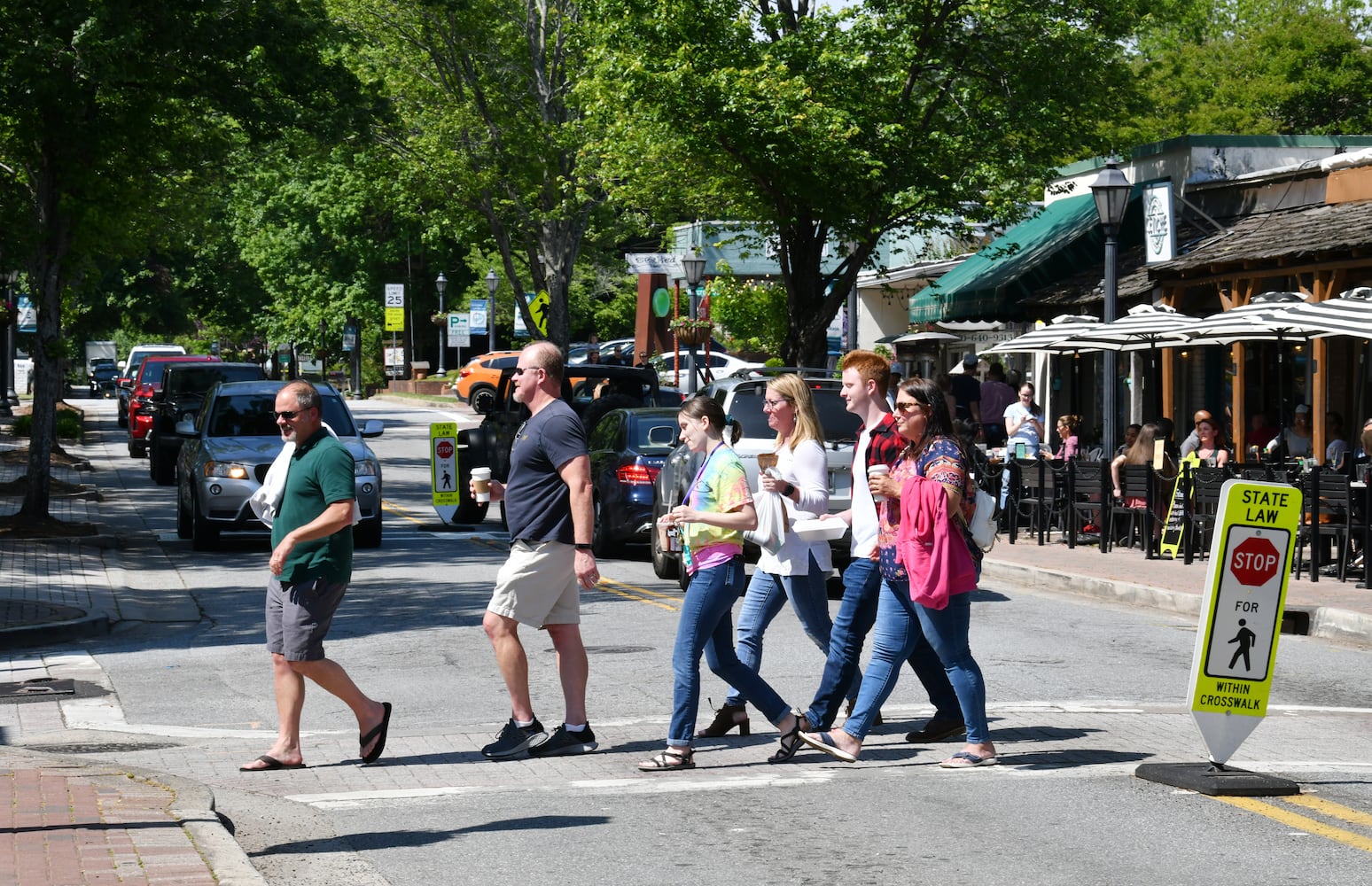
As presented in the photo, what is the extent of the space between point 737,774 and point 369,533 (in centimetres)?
1250

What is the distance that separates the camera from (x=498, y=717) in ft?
32.0

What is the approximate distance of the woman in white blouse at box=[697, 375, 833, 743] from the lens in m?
8.65

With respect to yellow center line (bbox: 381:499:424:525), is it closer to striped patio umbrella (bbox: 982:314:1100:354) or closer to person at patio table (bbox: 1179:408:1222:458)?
striped patio umbrella (bbox: 982:314:1100:354)

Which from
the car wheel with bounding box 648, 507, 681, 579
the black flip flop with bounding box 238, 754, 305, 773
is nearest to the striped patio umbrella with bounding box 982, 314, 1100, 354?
the car wheel with bounding box 648, 507, 681, 579

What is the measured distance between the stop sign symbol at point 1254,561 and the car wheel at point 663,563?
29.8 feet

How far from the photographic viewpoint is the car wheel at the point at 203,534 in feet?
63.3

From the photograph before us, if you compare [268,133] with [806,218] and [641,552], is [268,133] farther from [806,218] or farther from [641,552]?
[806,218]

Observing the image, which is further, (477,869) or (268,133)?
(268,133)

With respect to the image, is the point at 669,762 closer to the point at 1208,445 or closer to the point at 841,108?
the point at 1208,445

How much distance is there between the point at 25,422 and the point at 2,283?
606 centimetres

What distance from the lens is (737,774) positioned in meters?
8.16

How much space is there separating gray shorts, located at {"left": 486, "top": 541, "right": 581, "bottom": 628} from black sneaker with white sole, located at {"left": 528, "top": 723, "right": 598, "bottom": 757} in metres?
0.58

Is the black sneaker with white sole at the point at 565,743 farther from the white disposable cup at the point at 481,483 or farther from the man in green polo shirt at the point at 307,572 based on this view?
the white disposable cup at the point at 481,483

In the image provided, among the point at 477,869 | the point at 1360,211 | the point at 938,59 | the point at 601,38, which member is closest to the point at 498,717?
the point at 477,869
